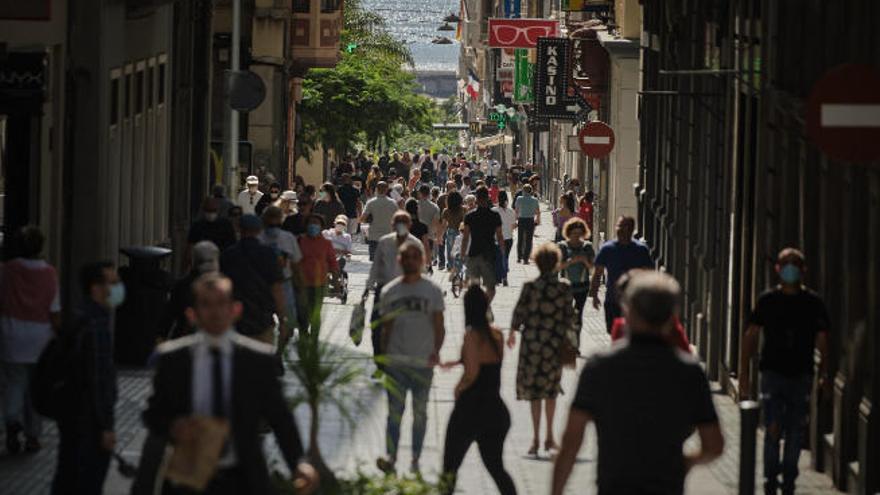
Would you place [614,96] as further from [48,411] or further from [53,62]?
[48,411]

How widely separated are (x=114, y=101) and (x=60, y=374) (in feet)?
51.5

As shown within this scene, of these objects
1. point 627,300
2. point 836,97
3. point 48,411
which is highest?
point 836,97

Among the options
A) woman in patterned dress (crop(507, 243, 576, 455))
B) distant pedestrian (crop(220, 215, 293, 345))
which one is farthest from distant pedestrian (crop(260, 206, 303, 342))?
woman in patterned dress (crop(507, 243, 576, 455))

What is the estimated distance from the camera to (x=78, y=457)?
503 inches

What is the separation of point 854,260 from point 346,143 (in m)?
55.1

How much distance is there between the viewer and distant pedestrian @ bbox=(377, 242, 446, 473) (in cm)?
1564

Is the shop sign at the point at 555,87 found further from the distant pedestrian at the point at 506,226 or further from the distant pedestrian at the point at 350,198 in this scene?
the distant pedestrian at the point at 506,226

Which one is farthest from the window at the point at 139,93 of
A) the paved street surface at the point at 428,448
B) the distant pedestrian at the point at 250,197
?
the paved street surface at the point at 428,448

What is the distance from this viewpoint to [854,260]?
15.8m

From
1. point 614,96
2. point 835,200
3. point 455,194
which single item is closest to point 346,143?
point 614,96

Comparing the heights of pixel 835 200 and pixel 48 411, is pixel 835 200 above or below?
above

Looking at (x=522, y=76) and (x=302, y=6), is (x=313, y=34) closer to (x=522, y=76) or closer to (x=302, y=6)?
(x=302, y=6)

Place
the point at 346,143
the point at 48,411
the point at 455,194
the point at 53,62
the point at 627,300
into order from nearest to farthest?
the point at 627,300 < the point at 48,411 < the point at 53,62 < the point at 455,194 < the point at 346,143

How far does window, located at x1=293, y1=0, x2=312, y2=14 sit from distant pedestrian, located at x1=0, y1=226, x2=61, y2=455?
42.5 m
